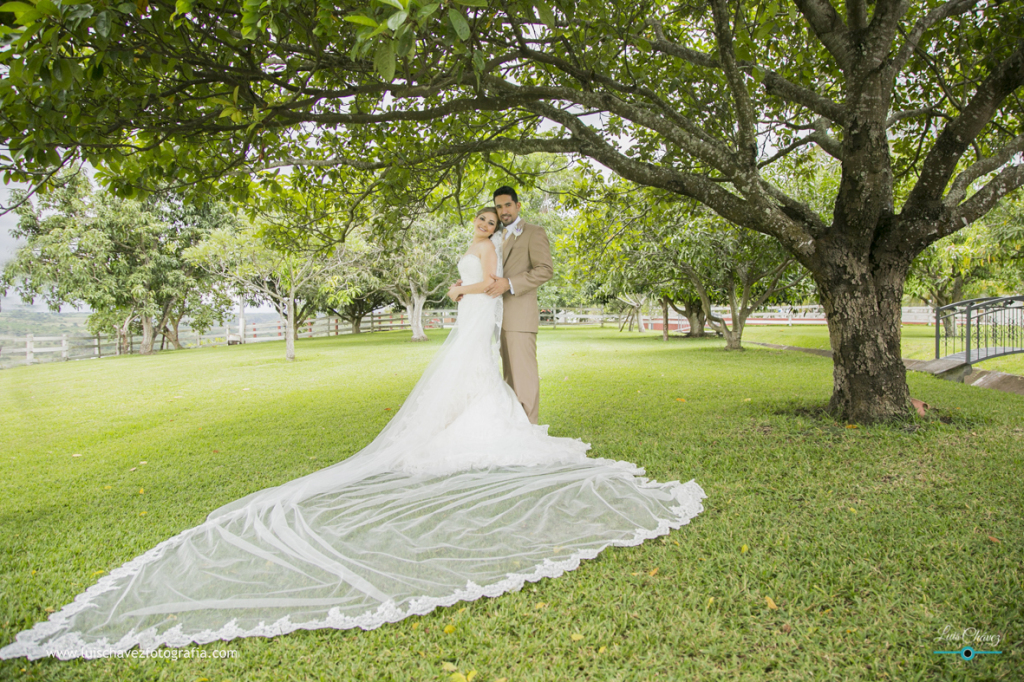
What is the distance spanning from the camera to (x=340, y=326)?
33.6m

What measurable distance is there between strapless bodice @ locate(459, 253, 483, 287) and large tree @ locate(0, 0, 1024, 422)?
1.23m

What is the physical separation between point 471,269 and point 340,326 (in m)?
31.1

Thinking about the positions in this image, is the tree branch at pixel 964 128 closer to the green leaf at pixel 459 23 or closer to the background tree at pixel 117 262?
the green leaf at pixel 459 23

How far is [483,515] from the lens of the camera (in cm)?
301

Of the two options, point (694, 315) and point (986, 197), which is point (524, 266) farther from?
point (694, 315)

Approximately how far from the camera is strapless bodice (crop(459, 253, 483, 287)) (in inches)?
176

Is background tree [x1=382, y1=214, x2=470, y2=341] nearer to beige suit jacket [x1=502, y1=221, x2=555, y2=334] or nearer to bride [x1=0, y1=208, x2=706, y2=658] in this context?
beige suit jacket [x1=502, y1=221, x2=555, y2=334]

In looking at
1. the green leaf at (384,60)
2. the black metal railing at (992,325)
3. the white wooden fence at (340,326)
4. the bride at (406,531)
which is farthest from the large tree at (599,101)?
the white wooden fence at (340,326)

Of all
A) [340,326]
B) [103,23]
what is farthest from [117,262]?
[340,326]

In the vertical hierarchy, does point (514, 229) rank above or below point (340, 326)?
above

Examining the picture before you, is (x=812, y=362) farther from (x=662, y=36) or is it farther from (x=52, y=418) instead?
(x=52, y=418)

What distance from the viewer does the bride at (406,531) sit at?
2113 millimetres

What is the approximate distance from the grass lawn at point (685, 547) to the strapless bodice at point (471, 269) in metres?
1.90

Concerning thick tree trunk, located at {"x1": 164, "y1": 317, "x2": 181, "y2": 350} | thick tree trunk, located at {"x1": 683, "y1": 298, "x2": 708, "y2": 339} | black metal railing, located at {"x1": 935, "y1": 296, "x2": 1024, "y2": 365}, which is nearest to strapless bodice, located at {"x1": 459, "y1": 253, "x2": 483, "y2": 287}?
black metal railing, located at {"x1": 935, "y1": 296, "x2": 1024, "y2": 365}
